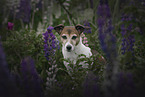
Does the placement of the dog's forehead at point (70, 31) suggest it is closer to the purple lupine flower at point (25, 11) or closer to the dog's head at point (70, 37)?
the dog's head at point (70, 37)

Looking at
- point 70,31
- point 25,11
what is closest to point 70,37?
point 70,31

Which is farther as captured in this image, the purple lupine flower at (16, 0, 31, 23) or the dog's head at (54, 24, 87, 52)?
the purple lupine flower at (16, 0, 31, 23)

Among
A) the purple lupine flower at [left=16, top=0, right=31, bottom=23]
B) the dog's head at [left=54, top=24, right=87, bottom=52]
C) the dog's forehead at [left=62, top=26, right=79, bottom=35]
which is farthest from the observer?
the purple lupine flower at [left=16, top=0, right=31, bottom=23]

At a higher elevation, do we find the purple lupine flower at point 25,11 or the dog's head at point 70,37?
the purple lupine flower at point 25,11

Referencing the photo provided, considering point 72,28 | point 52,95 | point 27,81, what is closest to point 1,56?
point 27,81

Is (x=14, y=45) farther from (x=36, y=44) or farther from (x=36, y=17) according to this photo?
(x=36, y=17)

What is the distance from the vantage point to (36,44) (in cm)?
300

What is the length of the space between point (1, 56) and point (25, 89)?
14.8 inches

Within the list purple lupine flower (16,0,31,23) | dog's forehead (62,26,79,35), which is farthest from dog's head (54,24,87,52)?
purple lupine flower (16,0,31,23)

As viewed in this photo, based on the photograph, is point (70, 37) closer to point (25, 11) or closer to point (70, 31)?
point (70, 31)

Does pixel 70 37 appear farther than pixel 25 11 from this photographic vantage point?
No

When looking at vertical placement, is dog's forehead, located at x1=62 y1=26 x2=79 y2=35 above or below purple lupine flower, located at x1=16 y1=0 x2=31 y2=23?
below

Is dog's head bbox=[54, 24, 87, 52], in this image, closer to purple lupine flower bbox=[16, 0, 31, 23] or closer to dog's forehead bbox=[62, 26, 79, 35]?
dog's forehead bbox=[62, 26, 79, 35]

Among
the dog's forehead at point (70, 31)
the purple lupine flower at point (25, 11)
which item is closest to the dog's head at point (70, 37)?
the dog's forehead at point (70, 31)
